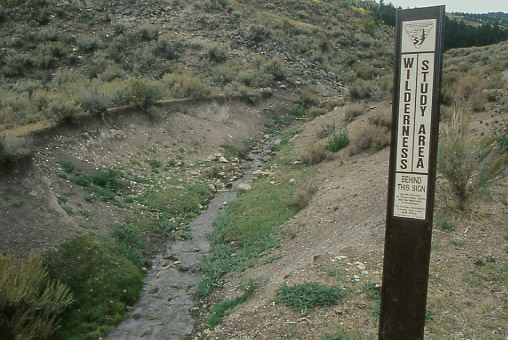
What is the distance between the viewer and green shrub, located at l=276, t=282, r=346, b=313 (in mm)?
5270

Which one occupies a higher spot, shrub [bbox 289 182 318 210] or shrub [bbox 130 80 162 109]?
shrub [bbox 130 80 162 109]

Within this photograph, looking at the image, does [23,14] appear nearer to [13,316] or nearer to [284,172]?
[284,172]

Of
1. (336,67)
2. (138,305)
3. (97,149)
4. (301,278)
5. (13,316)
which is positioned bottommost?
(138,305)

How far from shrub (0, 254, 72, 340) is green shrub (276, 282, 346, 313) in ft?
12.2

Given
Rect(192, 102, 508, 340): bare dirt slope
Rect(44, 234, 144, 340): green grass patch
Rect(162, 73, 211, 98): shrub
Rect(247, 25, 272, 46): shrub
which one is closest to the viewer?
Rect(192, 102, 508, 340): bare dirt slope

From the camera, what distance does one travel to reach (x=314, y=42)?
35.8 metres

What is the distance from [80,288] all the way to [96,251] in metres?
0.98

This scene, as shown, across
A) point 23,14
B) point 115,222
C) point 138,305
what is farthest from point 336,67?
point 138,305

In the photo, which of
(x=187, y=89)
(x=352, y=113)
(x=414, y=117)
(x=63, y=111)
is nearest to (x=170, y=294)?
(x=414, y=117)

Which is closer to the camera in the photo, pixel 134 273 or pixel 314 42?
pixel 134 273

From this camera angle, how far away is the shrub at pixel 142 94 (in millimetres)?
15562

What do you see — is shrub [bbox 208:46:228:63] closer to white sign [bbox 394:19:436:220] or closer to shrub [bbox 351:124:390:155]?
shrub [bbox 351:124:390:155]

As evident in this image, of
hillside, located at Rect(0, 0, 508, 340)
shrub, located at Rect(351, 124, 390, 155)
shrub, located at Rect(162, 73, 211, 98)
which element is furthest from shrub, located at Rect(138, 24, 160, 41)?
shrub, located at Rect(351, 124, 390, 155)

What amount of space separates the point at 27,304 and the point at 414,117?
6.36 m
